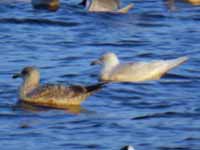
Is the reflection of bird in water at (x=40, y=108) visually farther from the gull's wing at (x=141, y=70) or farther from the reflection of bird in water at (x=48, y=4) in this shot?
the reflection of bird in water at (x=48, y=4)

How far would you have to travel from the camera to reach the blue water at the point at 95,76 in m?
13.2

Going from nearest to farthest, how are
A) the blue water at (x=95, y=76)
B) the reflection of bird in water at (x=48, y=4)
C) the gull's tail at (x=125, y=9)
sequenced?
the blue water at (x=95, y=76), the gull's tail at (x=125, y=9), the reflection of bird in water at (x=48, y=4)

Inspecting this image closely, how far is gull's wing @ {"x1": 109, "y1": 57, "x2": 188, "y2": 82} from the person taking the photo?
664 inches

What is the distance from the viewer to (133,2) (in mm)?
23719

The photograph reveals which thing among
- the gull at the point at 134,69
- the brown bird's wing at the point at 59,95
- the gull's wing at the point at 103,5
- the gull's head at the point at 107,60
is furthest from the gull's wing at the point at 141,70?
the gull's wing at the point at 103,5

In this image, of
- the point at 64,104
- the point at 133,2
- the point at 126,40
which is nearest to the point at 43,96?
the point at 64,104

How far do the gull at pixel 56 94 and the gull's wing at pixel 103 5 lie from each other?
6893 mm

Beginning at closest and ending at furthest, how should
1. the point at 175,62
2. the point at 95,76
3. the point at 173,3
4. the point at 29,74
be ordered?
the point at 29,74 → the point at 175,62 → the point at 95,76 → the point at 173,3

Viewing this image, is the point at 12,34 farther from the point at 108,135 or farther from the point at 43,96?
the point at 108,135

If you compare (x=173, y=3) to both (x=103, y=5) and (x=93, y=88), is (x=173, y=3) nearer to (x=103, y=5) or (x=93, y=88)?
(x=103, y=5)

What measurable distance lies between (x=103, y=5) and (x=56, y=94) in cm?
745

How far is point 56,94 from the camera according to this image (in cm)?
1530

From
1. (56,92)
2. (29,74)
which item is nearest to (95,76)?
(29,74)

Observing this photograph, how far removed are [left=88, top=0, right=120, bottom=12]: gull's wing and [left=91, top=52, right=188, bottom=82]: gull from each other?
5.29 metres
